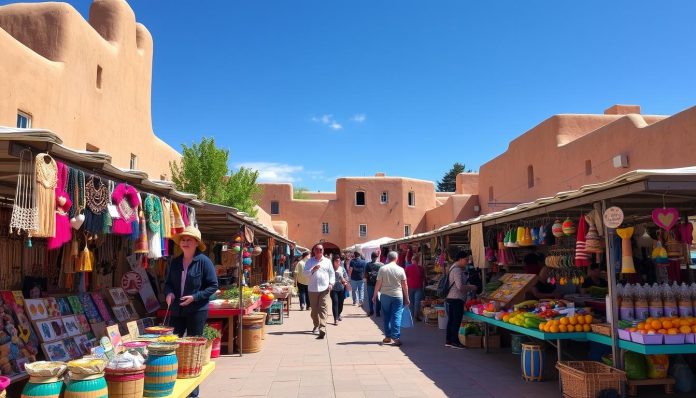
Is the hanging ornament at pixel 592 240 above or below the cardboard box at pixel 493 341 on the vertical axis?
above

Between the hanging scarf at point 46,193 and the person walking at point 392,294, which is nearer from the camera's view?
the hanging scarf at point 46,193

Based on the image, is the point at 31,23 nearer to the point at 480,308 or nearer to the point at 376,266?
the point at 376,266

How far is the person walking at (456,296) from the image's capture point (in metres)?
9.06

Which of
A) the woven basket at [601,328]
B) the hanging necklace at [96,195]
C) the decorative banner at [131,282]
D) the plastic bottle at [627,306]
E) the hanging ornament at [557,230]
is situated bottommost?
the woven basket at [601,328]

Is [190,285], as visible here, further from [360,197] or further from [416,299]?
[360,197]

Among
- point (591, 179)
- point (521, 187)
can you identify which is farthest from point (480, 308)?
point (521, 187)

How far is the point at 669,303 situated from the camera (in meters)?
5.68

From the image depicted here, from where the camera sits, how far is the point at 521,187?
23.5 m

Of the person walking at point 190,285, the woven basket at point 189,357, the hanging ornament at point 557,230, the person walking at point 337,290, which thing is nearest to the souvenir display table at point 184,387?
the woven basket at point 189,357

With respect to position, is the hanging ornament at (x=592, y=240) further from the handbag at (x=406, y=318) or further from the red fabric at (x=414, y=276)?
the red fabric at (x=414, y=276)

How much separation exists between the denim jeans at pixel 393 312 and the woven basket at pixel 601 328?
379 centimetres

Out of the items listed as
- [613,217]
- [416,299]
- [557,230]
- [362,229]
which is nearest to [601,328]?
[613,217]

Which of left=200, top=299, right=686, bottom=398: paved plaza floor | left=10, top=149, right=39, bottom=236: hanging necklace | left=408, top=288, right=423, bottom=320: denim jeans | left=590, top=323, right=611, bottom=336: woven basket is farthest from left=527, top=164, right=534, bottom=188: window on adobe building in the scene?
left=10, top=149, right=39, bottom=236: hanging necklace

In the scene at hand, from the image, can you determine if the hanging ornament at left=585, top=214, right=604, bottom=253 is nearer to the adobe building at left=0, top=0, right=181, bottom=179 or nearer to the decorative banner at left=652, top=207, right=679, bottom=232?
the decorative banner at left=652, top=207, right=679, bottom=232
